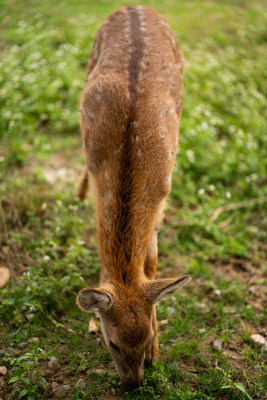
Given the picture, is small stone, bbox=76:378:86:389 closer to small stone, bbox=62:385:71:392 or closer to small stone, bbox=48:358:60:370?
small stone, bbox=62:385:71:392

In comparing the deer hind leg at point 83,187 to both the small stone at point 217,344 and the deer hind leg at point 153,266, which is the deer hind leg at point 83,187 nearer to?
the deer hind leg at point 153,266

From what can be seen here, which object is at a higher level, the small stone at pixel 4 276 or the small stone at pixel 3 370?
the small stone at pixel 4 276

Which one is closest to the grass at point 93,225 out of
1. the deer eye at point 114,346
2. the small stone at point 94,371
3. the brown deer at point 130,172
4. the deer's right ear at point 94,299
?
the small stone at point 94,371

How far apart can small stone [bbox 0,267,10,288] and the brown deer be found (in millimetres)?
1244

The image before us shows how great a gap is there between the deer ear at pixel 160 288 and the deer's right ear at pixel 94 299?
334 mm

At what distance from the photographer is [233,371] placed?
3.99 meters

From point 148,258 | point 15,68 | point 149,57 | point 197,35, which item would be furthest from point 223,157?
point 197,35

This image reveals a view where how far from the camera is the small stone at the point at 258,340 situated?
430 centimetres

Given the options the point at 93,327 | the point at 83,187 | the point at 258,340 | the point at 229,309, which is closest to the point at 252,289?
the point at 229,309

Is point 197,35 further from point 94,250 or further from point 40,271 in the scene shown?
point 40,271

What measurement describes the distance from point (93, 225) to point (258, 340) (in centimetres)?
250

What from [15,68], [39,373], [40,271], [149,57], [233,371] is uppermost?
[149,57]

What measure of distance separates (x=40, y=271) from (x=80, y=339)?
77 centimetres

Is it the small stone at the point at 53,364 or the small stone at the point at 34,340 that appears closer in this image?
the small stone at the point at 53,364
